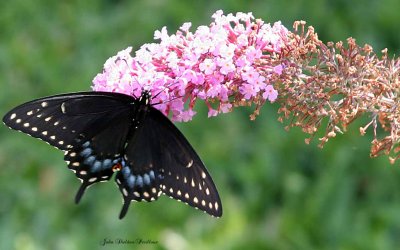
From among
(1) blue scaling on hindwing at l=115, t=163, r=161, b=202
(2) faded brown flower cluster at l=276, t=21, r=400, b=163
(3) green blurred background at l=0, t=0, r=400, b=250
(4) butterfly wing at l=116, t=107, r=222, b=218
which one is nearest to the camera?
(2) faded brown flower cluster at l=276, t=21, r=400, b=163

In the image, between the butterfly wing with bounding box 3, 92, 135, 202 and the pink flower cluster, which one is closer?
the pink flower cluster

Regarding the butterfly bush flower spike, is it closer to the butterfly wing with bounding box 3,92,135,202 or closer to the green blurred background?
the butterfly wing with bounding box 3,92,135,202

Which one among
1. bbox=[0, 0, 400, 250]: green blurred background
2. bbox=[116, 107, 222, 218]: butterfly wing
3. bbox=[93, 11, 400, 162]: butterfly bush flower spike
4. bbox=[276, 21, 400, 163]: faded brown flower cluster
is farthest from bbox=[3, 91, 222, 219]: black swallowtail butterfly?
bbox=[0, 0, 400, 250]: green blurred background

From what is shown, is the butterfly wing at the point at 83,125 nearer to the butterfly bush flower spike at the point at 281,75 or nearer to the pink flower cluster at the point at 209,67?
the pink flower cluster at the point at 209,67

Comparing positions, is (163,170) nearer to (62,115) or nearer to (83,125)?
(83,125)

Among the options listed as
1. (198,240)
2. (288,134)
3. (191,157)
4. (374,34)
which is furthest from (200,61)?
(374,34)

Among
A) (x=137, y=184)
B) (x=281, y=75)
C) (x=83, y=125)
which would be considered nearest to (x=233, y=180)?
(x=137, y=184)

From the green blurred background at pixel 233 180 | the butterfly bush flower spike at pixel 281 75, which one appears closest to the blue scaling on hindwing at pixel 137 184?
the butterfly bush flower spike at pixel 281 75
